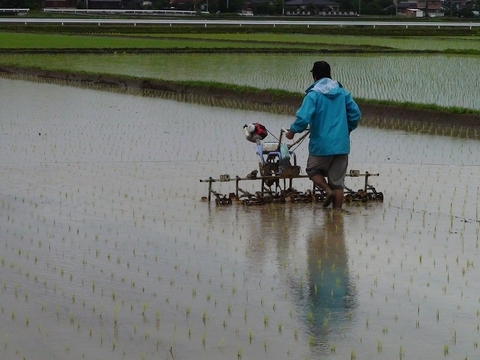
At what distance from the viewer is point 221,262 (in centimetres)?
661

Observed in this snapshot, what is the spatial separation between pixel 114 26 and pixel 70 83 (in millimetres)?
26152

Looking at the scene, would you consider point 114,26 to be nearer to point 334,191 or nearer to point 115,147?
point 115,147

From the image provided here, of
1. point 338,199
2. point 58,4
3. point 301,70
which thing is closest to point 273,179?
point 338,199

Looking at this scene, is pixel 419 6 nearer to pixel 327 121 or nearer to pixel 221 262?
pixel 327 121

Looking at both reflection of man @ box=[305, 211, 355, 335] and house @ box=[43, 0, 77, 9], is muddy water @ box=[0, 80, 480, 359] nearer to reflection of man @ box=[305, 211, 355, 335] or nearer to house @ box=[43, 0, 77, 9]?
reflection of man @ box=[305, 211, 355, 335]

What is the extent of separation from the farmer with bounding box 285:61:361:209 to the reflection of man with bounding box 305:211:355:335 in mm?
394

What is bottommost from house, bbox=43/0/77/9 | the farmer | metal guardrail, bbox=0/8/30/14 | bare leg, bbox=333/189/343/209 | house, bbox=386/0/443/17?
house, bbox=386/0/443/17

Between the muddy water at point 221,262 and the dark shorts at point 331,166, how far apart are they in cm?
27

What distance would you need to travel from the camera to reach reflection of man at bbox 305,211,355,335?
539cm

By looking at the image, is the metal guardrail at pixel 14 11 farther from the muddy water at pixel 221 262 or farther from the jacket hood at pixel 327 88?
the jacket hood at pixel 327 88

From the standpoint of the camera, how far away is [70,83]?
840 inches

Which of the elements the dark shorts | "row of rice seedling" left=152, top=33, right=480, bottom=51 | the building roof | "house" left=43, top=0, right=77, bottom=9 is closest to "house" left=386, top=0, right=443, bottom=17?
the building roof

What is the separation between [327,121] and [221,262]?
1.79m

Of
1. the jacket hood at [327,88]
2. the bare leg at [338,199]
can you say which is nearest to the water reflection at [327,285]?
the bare leg at [338,199]
